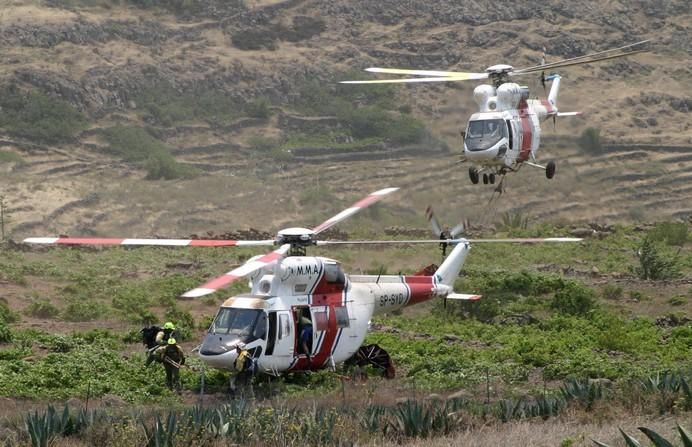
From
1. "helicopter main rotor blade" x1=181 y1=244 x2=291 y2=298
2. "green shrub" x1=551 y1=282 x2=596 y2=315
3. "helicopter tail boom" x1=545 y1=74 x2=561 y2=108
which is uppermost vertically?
"helicopter tail boom" x1=545 y1=74 x2=561 y2=108

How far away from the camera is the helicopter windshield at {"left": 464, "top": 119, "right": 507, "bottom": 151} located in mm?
28972

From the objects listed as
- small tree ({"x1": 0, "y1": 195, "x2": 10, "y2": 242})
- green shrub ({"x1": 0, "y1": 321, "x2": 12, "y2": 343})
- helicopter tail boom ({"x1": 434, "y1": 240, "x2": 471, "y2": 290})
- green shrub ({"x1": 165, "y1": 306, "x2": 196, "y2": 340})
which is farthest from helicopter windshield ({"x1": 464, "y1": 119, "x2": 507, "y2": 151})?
small tree ({"x1": 0, "y1": 195, "x2": 10, "y2": 242})

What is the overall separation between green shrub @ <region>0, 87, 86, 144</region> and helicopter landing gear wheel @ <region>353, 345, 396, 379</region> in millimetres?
45540

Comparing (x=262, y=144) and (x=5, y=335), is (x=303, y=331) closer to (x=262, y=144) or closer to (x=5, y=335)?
(x=5, y=335)

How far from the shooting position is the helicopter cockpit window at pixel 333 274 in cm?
2028

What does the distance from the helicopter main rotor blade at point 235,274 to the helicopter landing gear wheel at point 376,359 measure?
3045mm

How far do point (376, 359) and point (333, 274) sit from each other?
1783 millimetres

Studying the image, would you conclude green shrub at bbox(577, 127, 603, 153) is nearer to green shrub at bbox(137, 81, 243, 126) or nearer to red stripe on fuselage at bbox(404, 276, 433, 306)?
green shrub at bbox(137, 81, 243, 126)

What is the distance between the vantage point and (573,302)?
28172 millimetres

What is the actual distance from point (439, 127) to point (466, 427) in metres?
50.6

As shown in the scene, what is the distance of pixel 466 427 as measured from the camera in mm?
14891

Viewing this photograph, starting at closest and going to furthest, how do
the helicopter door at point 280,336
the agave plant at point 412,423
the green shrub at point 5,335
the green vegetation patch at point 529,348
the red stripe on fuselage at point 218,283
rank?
the agave plant at point 412,423 → the red stripe on fuselage at point 218,283 → the helicopter door at point 280,336 → the green vegetation patch at point 529,348 → the green shrub at point 5,335

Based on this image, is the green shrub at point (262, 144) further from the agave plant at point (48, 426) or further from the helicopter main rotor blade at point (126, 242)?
the agave plant at point (48, 426)

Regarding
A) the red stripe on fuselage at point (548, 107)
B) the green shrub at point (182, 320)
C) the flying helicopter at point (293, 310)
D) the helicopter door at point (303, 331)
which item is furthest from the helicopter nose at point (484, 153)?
the helicopter door at point (303, 331)
